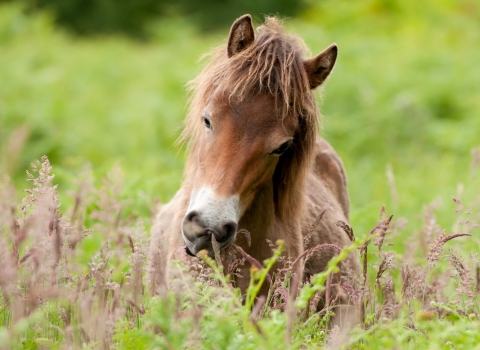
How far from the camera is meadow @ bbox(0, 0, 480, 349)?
8.63ft

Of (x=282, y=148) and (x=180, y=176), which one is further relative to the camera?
(x=180, y=176)

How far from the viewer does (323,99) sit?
4.18 m

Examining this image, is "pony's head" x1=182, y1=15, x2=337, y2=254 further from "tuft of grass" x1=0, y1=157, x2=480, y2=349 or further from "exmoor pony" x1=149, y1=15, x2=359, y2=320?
"tuft of grass" x1=0, y1=157, x2=480, y2=349

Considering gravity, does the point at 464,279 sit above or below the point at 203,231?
below

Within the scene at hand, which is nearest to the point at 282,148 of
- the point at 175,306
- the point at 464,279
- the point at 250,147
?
the point at 250,147

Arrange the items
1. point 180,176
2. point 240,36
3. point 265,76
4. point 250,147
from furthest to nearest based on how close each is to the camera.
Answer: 1. point 180,176
2. point 240,36
3. point 265,76
4. point 250,147

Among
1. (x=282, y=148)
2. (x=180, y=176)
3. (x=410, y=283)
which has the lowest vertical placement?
(x=180, y=176)

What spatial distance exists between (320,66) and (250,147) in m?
0.71

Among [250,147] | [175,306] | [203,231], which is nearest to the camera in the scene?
[175,306]

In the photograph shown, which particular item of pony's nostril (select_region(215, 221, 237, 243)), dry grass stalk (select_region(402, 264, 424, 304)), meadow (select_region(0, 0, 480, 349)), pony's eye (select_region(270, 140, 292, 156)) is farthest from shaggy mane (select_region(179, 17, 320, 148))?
dry grass stalk (select_region(402, 264, 424, 304))

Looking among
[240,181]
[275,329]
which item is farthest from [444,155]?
[275,329]

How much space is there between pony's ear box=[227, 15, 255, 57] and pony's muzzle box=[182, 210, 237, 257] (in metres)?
1.07

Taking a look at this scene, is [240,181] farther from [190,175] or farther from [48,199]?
[48,199]

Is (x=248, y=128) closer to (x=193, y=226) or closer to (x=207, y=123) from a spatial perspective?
(x=207, y=123)
